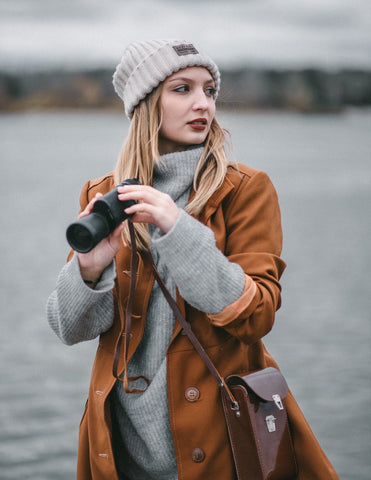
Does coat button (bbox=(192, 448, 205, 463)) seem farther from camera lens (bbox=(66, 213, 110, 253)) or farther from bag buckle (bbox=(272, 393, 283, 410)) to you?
camera lens (bbox=(66, 213, 110, 253))

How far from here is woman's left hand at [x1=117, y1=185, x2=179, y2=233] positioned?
6.05 feet

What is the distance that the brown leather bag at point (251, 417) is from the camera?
193cm

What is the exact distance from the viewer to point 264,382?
199 centimetres

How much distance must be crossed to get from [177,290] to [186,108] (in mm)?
570

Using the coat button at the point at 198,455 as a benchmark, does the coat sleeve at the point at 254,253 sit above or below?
above

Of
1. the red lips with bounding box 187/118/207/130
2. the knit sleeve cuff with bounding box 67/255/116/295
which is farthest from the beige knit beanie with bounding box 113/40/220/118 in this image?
the knit sleeve cuff with bounding box 67/255/116/295

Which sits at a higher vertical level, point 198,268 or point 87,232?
point 87,232

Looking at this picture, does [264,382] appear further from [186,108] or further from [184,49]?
[184,49]

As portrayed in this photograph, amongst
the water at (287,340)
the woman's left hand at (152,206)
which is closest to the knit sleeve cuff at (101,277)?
the woman's left hand at (152,206)

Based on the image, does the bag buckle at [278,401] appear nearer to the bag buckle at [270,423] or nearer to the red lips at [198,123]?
the bag buckle at [270,423]

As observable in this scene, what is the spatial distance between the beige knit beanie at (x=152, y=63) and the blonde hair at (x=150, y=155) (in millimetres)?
41

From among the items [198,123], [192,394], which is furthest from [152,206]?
[192,394]

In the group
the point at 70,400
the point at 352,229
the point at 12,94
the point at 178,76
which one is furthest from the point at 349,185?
the point at 12,94

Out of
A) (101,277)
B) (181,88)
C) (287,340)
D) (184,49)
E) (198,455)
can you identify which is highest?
(184,49)
